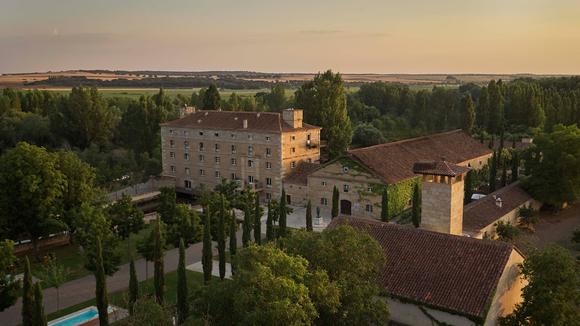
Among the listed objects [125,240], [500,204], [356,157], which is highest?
[356,157]

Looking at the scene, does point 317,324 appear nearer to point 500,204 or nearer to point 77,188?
point 77,188

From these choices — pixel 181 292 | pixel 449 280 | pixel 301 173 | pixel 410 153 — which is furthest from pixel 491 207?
pixel 181 292

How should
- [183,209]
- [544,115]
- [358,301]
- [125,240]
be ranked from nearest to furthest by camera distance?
[358,301], [183,209], [125,240], [544,115]

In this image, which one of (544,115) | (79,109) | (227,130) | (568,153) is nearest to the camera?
(568,153)

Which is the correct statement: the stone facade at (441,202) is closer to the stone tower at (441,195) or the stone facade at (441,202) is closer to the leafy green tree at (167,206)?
the stone tower at (441,195)

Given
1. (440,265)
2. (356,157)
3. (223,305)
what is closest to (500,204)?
(356,157)
